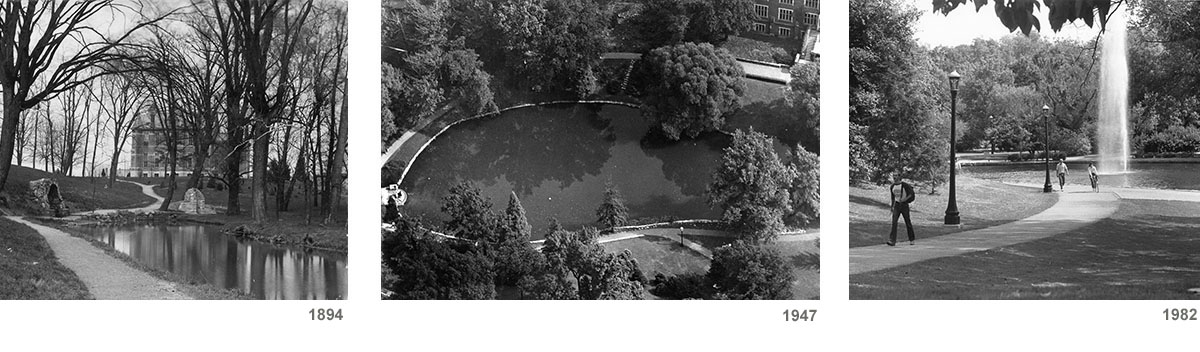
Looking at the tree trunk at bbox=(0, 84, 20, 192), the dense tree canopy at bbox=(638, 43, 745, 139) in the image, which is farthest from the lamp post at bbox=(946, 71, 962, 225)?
the tree trunk at bbox=(0, 84, 20, 192)

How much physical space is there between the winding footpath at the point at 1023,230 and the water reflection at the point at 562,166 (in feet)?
4.36

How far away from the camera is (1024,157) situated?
25.1 feet

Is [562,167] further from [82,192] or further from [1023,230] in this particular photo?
[82,192]

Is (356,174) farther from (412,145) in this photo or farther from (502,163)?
(502,163)

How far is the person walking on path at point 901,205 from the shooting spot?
7.50 metres

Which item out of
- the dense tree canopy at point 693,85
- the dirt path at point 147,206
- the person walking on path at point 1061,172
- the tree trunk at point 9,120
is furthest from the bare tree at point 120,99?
the person walking on path at point 1061,172

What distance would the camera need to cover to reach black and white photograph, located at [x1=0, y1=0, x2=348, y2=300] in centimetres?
744

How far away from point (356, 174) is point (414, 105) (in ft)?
2.42

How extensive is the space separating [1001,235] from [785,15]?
2.46m
